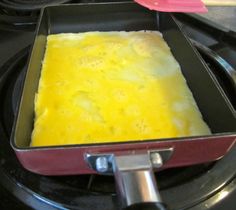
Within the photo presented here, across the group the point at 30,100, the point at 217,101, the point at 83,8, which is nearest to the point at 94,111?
the point at 30,100

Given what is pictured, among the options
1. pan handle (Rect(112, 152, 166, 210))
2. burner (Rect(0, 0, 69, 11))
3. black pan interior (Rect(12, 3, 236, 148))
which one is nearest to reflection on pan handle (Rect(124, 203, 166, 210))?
pan handle (Rect(112, 152, 166, 210))

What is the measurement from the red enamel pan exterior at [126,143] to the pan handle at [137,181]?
0.05 feet

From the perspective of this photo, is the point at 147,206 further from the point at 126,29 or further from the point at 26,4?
the point at 26,4

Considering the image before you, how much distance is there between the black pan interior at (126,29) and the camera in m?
0.58

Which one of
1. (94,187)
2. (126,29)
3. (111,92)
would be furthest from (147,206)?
(126,29)

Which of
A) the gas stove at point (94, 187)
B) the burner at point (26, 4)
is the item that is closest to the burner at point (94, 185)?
the gas stove at point (94, 187)

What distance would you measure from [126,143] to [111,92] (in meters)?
0.26

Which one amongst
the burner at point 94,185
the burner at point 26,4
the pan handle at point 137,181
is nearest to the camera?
the pan handle at point 137,181

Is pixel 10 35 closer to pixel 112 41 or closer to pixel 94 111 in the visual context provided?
pixel 112 41

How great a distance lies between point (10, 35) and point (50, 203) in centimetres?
51

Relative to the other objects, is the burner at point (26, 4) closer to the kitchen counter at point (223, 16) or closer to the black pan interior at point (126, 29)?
the black pan interior at point (126, 29)

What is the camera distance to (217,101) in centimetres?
62

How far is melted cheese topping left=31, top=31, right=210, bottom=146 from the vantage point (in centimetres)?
61

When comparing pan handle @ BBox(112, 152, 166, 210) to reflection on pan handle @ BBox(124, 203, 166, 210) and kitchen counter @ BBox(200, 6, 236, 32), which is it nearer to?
reflection on pan handle @ BBox(124, 203, 166, 210)
